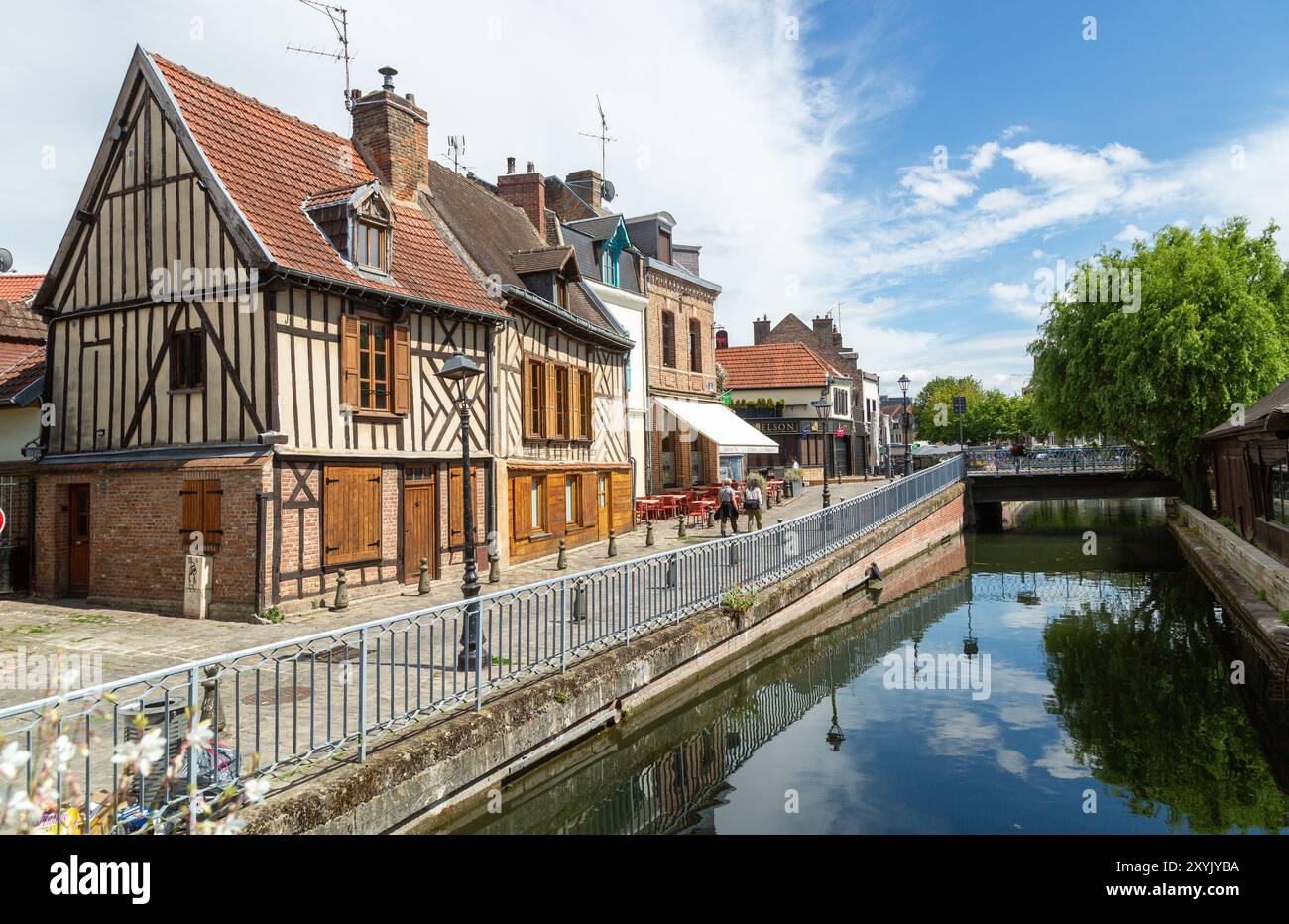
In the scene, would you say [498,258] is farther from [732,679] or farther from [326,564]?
[732,679]

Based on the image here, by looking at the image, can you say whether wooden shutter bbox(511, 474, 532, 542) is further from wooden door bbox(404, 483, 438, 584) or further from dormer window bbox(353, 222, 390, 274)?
dormer window bbox(353, 222, 390, 274)

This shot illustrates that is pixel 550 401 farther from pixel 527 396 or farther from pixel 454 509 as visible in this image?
pixel 454 509

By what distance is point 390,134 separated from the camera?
15562mm

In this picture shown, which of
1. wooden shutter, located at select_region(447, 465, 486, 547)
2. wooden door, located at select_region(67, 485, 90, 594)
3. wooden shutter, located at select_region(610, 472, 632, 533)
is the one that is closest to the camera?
wooden door, located at select_region(67, 485, 90, 594)

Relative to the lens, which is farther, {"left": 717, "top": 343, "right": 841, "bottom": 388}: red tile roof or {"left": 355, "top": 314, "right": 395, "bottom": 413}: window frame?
{"left": 717, "top": 343, "right": 841, "bottom": 388}: red tile roof

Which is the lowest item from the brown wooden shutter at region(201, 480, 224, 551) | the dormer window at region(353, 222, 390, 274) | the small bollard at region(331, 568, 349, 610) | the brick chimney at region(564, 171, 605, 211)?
the small bollard at region(331, 568, 349, 610)

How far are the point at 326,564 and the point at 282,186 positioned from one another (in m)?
6.10

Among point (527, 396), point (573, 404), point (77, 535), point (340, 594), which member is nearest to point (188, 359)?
point (77, 535)

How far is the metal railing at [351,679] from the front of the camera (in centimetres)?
469

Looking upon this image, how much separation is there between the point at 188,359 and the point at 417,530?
437 cm

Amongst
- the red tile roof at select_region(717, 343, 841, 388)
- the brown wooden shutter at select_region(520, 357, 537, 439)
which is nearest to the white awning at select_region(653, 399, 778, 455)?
the brown wooden shutter at select_region(520, 357, 537, 439)

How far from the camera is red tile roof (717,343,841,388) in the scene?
40.8 metres

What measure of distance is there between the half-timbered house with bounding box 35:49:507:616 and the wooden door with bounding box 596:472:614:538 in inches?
223

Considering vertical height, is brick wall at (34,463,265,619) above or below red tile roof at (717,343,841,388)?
below
